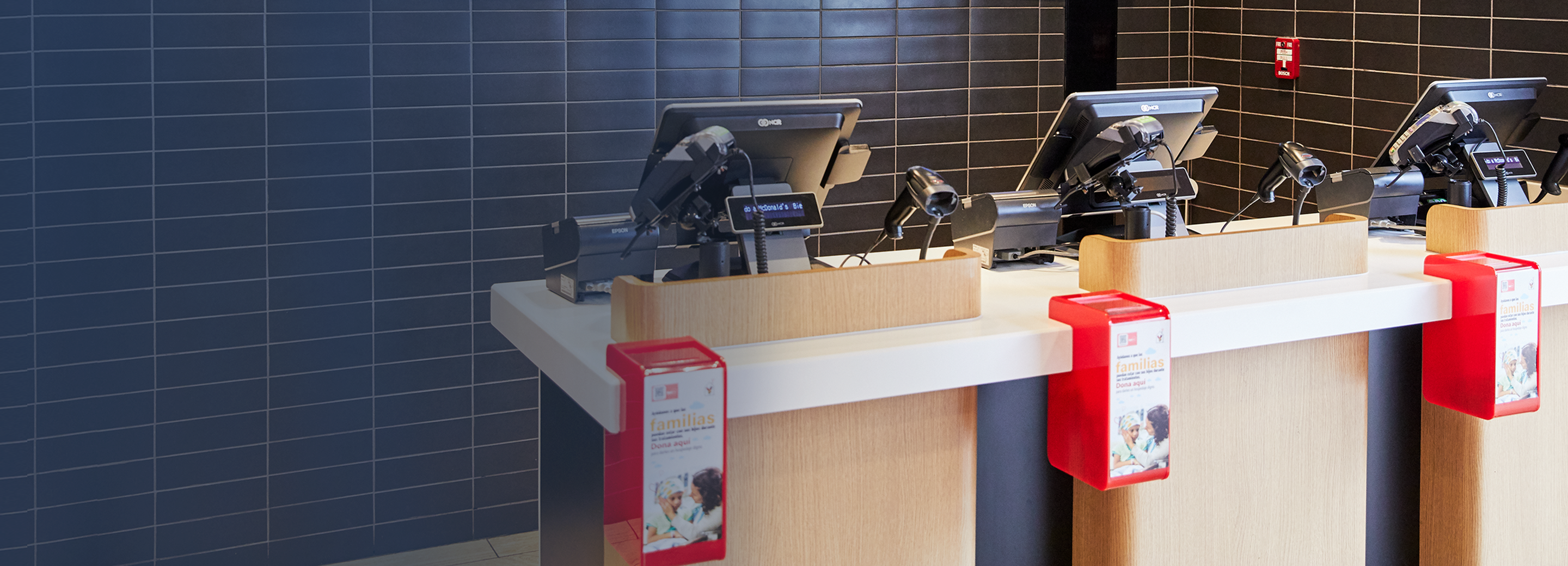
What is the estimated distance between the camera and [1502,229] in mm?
2512

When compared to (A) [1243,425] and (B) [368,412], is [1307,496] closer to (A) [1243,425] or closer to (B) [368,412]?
(A) [1243,425]

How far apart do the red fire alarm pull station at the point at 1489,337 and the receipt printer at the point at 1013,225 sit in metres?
0.75

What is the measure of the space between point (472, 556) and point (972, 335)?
228cm

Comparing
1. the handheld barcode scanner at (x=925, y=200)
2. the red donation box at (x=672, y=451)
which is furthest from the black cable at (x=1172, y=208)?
the red donation box at (x=672, y=451)

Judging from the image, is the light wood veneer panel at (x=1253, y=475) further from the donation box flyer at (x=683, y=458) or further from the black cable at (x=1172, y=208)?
the donation box flyer at (x=683, y=458)

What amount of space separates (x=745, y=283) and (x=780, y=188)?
44 centimetres

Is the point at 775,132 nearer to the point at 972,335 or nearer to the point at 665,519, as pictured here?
the point at 972,335

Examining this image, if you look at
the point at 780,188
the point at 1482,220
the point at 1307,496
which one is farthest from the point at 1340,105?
the point at 780,188

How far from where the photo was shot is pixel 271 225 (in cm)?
347

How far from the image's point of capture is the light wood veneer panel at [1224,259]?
7.27 feet

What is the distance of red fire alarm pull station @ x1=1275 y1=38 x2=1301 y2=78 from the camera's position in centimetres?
422

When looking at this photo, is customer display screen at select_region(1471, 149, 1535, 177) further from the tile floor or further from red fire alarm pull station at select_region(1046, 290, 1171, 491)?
the tile floor

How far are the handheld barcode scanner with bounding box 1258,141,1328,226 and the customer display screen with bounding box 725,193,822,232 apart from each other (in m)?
1.06

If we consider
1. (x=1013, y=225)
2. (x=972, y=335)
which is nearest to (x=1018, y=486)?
(x=972, y=335)
